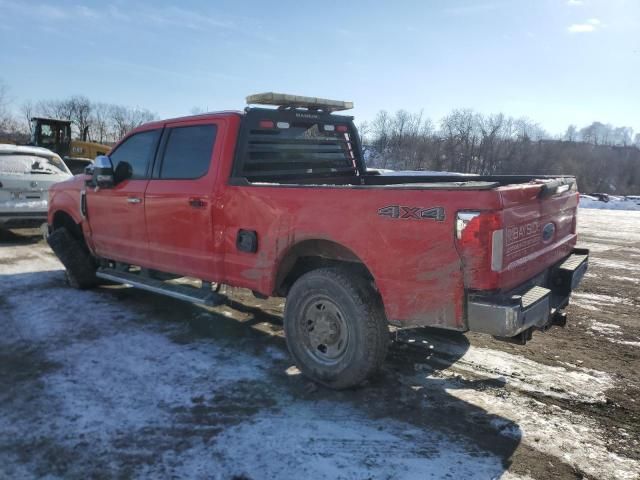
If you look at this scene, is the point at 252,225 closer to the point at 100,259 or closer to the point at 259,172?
the point at 259,172

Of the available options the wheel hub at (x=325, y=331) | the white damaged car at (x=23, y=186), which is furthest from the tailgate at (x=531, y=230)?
the white damaged car at (x=23, y=186)

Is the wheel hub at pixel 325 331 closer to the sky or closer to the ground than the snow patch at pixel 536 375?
closer to the sky

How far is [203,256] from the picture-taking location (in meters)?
4.63

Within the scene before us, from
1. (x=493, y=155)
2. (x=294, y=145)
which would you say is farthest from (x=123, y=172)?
(x=493, y=155)

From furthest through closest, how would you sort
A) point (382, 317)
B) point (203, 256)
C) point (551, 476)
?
point (203, 256)
point (382, 317)
point (551, 476)

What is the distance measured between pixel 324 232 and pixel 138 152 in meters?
2.80

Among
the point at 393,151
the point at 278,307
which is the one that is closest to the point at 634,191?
the point at 393,151

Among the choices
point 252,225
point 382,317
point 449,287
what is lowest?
point 382,317

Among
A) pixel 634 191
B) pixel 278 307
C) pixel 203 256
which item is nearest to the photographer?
pixel 203 256

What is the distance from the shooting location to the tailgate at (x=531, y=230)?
308 cm

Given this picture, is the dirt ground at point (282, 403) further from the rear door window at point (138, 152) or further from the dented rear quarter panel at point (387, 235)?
the rear door window at point (138, 152)

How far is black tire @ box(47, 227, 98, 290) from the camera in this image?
634cm

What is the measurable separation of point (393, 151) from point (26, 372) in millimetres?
62928

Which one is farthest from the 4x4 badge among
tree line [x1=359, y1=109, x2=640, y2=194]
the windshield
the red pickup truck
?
tree line [x1=359, y1=109, x2=640, y2=194]
